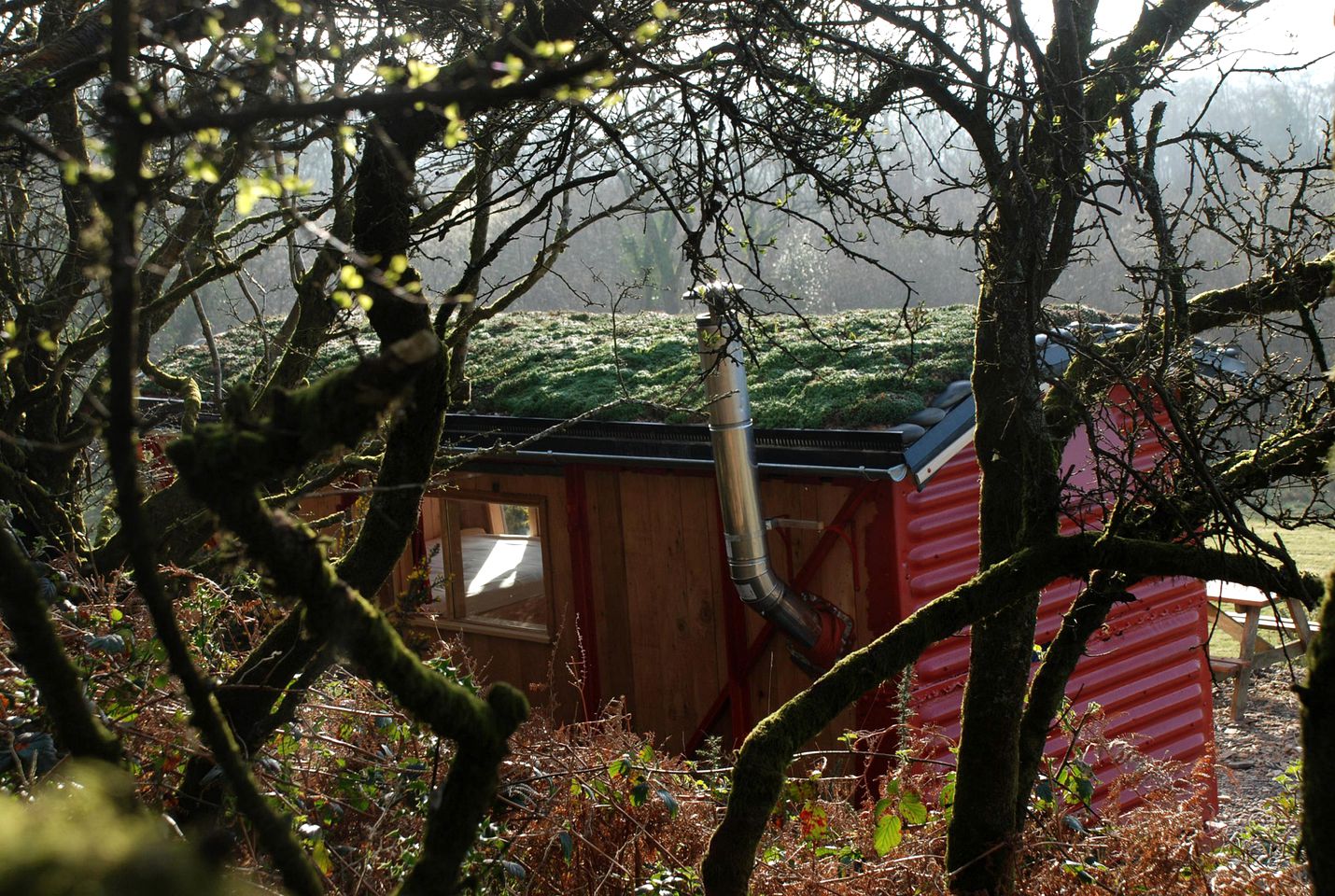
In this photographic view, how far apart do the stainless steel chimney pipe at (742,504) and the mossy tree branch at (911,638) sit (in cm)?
341

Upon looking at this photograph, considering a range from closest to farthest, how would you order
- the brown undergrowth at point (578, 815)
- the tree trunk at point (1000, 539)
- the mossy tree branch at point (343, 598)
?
the mossy tree branch at point (343, 598)
the brown undergrowth at point (578, 815)
the tree trunk at point (1000, 539)

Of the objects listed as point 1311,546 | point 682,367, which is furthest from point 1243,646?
point 1311,546

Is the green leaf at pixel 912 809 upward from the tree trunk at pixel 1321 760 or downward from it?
downward

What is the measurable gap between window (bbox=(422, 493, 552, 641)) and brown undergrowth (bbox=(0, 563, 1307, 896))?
15.6 feet

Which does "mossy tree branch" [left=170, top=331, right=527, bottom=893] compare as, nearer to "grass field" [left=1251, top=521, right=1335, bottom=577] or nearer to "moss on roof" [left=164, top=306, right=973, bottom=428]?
"moss on roof" [left=164, top=306, right=973, bottom=428]

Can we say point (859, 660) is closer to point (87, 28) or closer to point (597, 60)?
point (597, 60)

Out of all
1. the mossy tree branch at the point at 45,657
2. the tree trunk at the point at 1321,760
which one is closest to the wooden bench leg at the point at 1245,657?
the tree trunk at the point at 1321,760

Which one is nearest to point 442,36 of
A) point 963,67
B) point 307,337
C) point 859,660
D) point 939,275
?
point 307,337

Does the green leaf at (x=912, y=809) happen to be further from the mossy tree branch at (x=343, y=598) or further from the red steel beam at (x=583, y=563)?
the red steel beam at (x=583, y=563)

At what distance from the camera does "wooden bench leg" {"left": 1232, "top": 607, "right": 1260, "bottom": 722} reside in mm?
10984

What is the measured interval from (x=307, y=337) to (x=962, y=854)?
3.89m

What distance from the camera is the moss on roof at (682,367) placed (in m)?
7.19

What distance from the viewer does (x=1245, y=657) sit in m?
11.2

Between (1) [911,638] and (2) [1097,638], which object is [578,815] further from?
(2) [1097,638]
